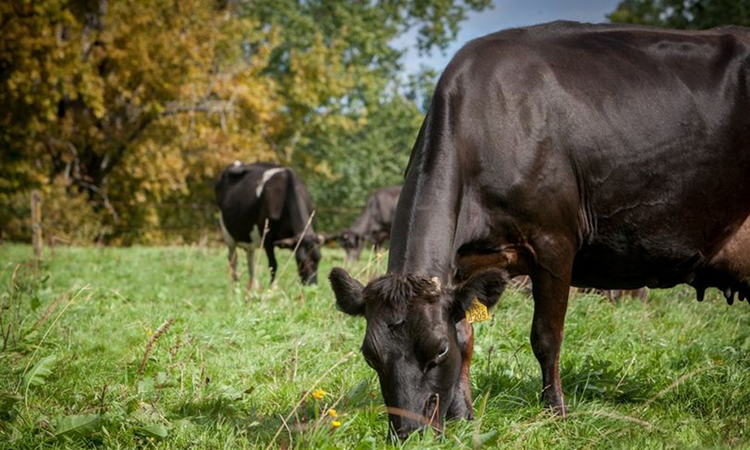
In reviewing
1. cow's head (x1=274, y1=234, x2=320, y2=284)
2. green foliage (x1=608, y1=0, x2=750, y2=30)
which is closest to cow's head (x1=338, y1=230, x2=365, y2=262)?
cow's head (x1=274, y1=234, x2=320, y2=284)

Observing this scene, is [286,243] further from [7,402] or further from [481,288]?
[481,288]

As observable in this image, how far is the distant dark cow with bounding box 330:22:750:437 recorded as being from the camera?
358 centimetres

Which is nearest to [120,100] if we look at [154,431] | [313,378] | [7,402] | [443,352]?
[313,378]

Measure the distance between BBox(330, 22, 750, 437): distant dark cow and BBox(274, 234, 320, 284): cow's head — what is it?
21.3ft

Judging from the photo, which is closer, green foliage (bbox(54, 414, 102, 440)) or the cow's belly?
green foliage (bbox(54, 414, 102, 440))

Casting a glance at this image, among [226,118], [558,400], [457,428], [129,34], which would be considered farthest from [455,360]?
[226,118]

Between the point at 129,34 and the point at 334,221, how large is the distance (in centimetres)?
1277

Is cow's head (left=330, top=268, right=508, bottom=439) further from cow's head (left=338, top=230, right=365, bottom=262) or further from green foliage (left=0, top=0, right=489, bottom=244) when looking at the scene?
cow's head (left=338, top=230, right=365, bottom=262)

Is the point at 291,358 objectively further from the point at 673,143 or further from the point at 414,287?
the point at 673,143

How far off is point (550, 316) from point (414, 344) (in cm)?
121

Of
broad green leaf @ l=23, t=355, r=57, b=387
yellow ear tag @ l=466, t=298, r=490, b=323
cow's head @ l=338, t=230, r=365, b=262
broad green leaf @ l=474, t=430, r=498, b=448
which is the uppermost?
yellow ear tag @ l=466, t=298, r=490, b=323

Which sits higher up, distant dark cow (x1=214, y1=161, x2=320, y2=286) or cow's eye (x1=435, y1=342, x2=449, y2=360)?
cow's eye (x1=435, y1=342, x2=449, y2=360)

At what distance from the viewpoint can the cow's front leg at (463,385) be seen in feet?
11.8

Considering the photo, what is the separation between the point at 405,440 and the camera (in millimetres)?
2938
